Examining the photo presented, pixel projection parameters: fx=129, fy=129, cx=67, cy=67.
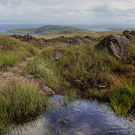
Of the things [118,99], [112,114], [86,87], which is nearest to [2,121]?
[112,114]

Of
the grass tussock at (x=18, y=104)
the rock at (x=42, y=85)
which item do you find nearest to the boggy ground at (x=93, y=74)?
the rock at (x=42, y=85)

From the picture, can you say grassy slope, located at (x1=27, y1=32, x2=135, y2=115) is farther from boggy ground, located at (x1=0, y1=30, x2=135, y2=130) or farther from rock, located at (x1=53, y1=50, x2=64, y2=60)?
rock, located at (x1=53, y1=50, x2=64, y2=60)

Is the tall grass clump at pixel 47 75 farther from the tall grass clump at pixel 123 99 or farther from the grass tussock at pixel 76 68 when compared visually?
the tall grass clump at pixel 123 99

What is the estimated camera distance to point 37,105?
535 centimetres

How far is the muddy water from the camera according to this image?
161 inches

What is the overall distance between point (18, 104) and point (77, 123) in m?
2.27

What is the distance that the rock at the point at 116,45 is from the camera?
1104 cm

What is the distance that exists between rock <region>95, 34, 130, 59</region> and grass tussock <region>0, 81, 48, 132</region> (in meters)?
7.94

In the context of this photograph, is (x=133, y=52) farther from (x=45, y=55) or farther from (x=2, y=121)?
(x=2, y=121)

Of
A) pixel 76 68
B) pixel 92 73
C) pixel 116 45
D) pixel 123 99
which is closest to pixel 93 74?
pixel 92 73

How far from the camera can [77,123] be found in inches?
179

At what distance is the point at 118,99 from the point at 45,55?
27.9ft

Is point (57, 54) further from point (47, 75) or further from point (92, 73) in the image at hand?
point (92, 73)

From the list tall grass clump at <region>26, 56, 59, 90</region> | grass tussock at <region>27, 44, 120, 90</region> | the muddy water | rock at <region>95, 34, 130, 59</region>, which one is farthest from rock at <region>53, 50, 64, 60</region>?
the muddy water
